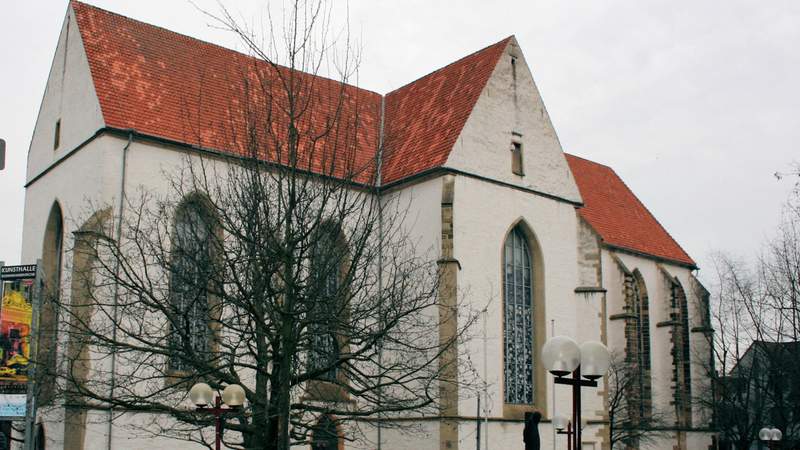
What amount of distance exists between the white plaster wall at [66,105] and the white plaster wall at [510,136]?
970 cm

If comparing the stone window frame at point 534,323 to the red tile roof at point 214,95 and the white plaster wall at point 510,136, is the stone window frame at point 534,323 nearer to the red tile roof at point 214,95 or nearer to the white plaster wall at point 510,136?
the white plaster wall at point 510,136

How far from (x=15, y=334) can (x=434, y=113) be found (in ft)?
45.3

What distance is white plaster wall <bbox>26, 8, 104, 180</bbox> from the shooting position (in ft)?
80.9

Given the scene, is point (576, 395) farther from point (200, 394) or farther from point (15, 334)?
point (15, 334)

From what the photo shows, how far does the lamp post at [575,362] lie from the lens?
11422mm

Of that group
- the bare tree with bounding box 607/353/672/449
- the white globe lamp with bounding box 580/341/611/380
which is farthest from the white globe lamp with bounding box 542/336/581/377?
the bare tree with bounding box 607/353/672/449

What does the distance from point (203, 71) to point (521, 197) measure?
10021 millimetres

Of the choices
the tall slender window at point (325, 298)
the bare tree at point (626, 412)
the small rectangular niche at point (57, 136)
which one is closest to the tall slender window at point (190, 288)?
the tall slender window at point (325, 298)

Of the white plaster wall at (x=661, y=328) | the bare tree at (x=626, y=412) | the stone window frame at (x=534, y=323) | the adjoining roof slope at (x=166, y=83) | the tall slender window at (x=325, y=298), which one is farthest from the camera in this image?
the white plaster wall at (x=661, y=328)

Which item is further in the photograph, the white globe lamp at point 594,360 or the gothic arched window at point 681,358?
the gothic arched window at point 681,358

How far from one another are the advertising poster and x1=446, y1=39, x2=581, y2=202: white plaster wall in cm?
1139

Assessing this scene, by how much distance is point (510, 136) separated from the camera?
92.0 ft

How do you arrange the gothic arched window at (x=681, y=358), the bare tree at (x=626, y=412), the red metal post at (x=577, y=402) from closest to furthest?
the red metal post at (x=577, y=402) < the bare tree at (x=626, y=412) < the gothic arched window at (x=681, y=358)

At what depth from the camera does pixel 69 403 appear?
18.1 m
